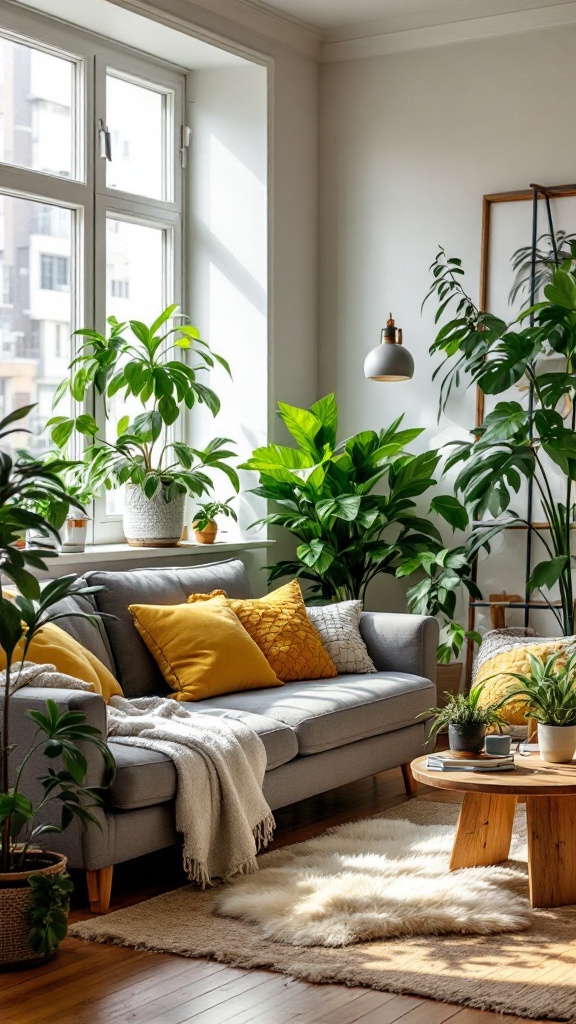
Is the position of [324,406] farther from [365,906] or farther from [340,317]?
[365,906]

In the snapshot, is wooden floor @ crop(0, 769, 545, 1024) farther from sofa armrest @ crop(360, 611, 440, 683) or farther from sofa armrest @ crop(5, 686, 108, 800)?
sofa armrest @ crop(360, 611, 440, 683)

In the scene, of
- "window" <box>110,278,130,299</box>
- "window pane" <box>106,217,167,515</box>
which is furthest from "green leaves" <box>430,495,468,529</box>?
"window" <box>110,278,130,299</box>

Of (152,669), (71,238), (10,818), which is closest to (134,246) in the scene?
(71,238)

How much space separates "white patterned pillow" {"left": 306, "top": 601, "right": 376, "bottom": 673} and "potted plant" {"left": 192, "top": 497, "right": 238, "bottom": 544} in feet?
2.46

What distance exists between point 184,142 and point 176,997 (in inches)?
168

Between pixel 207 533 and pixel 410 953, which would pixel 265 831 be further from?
pixel 207 533

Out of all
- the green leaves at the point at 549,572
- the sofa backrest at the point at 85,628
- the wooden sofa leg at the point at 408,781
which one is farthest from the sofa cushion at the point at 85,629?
the green leaves at the point at 549,572

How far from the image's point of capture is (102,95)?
5477 millimetres

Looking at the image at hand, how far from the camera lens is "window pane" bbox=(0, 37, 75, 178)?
5.05m

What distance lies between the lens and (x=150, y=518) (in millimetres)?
5355

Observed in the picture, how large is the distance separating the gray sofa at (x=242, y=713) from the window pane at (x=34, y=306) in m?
0.95

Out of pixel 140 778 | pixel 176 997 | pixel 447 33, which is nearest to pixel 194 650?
pixel 140 778

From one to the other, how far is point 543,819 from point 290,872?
0.75 metres

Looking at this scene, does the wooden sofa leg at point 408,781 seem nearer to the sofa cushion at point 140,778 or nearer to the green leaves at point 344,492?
the green leaves at point 344,492
